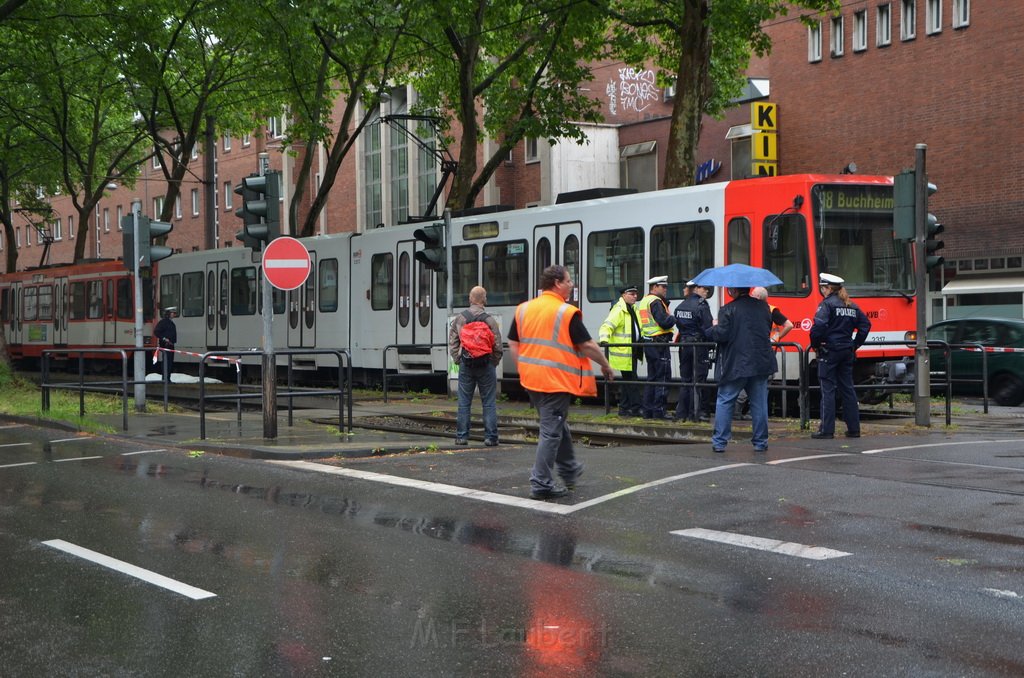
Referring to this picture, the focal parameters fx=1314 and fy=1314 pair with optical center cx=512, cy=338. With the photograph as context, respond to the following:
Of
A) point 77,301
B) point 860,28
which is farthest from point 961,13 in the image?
point 77,301

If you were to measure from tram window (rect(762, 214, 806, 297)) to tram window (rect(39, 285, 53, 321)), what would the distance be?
28235 mm

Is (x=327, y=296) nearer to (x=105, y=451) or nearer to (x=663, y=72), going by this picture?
(x=663, y=72)

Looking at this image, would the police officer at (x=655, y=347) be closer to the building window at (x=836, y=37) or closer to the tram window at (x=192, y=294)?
the tram window at (x=192, y=294)

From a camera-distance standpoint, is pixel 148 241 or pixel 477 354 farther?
pixel 148 241

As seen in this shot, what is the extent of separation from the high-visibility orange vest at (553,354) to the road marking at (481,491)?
2.69ft

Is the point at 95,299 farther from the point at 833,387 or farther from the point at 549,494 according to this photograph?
the point at 549,494

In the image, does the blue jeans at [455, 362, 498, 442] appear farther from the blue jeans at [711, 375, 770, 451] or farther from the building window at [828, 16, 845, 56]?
the building window at [828, 16, 845, 56]

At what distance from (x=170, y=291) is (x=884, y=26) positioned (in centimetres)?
1967

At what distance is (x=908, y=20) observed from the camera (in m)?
33.4

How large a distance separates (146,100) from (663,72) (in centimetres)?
1499

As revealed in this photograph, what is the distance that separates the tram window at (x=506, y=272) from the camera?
72.4 ft

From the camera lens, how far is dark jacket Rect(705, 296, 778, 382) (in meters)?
12.5

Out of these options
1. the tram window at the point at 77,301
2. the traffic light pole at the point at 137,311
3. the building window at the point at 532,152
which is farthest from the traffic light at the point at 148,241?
the building window at the point at 532,152

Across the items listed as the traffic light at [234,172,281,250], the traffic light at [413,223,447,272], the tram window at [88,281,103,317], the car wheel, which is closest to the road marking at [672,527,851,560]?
the traffic light at [234,172,281,250]
